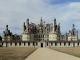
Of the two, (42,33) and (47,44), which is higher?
(42,33)

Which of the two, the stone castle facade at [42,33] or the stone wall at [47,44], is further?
the stone castle facade at [42,33]

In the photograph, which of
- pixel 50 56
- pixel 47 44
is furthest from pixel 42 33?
pixel 50 56

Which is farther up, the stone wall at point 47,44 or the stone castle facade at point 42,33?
the stone castle facade at point 42,33

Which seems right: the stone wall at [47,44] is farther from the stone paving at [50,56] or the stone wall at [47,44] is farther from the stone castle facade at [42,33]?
the stone paving at [50,56]

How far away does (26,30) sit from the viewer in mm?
101562

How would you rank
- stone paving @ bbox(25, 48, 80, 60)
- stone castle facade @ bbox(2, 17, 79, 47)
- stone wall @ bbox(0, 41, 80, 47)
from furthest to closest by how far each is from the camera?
stone castle facade @ bbox(2, 17, 79, 47), stone wall @ bbox(0, 41, 80, 47), stone paving @ bbox(25, 48, 80, 60)

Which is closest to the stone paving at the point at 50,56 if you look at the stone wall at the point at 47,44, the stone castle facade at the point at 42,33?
the stone wall at the point at 47,44

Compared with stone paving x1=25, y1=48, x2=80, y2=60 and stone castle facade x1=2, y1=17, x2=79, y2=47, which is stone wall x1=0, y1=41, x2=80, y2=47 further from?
stone paving x1=25, y1=48, x2=80, y2=60

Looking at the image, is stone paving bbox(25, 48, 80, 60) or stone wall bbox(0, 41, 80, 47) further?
stone wall bbox(0, 41, 80, 47)

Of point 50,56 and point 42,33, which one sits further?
point 42,33

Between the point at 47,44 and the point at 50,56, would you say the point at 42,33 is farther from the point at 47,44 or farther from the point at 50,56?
the point at 50,56

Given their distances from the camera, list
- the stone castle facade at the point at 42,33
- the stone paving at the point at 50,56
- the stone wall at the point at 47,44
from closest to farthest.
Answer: the stone paving at the point at 50,56, the stone wall at the point at 47,44, the stone castle facade at the point at 42,33

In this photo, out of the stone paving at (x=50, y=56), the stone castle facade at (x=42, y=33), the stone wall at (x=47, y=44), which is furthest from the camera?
the stone castle facade at (x=42, y=33)

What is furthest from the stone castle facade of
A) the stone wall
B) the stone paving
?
the stone paving
